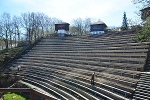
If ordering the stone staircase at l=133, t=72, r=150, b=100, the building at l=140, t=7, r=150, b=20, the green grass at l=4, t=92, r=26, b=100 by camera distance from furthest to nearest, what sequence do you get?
the green grass at l=4, t=92, r=26, b=100 → the building at l=140, t=7, r=150, b=20 → the stone staircase at l=133, t=72, r=150, b=100

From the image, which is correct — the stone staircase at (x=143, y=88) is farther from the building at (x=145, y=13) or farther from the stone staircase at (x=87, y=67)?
the building at (x=145, y=13)

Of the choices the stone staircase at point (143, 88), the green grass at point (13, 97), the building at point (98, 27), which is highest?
the building at point (98, 27)

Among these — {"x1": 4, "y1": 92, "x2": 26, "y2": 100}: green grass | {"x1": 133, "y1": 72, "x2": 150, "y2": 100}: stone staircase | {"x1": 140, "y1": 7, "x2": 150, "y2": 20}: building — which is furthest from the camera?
{"x1": 4, "y1": 92, "x2": 26, "y2": 100}: green grass

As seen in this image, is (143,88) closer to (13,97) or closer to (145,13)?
(145,13)

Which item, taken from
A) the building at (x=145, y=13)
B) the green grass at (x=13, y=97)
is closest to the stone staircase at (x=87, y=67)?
the green grass at (x=13, y=97)

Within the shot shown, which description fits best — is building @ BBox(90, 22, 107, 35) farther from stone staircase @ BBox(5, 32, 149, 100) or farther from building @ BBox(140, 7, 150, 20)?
building @ BBox(140, 7, 150, 20)

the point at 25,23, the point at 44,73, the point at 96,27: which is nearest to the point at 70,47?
the point at 44,73

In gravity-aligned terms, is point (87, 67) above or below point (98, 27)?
below

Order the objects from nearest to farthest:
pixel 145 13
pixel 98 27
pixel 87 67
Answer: pixel 145 13 < pixel 87 67 < pixel 98 27

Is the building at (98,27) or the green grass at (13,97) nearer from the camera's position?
the green grass at (13,97)

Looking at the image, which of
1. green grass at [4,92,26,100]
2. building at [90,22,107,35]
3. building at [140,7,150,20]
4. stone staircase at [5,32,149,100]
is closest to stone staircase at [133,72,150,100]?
A: stone staircase at [5,32,149,100]

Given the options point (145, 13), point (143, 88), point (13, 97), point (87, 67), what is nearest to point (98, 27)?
point (87, 67)

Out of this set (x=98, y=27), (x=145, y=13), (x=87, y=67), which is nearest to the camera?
(x=145, y=13)

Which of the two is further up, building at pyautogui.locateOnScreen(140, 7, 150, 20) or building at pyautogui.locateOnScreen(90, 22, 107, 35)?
building at pyautogui.locateOnScreen(90, 22, 107, 35)
